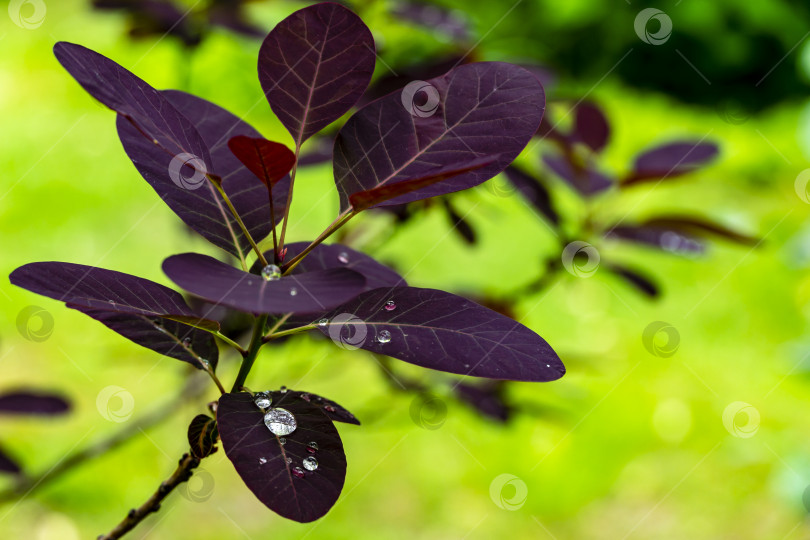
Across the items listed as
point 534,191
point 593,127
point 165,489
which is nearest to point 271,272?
point 165,489

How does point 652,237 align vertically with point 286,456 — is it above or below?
above

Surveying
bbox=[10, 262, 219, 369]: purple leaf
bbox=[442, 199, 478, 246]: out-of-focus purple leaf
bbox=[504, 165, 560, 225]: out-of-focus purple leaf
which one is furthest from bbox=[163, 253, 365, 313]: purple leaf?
bbox=[504, 165, 560, 225]: out-of-focus purple leaf

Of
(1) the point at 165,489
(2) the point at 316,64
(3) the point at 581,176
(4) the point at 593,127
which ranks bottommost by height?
(1) the point at 165,489

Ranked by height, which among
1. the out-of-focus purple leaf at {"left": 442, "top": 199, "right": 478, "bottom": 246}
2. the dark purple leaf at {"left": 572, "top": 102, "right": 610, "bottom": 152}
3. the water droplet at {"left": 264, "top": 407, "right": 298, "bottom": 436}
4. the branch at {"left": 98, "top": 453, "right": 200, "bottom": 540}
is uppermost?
the dark purple leaf at {"left": 572, "top": 102, "right": 610, "bottom": 152}

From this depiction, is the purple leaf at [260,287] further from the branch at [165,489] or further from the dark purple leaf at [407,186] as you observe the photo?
the branch at [165,489]

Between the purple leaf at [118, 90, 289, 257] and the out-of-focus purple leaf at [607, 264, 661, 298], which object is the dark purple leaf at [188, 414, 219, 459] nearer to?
the purple leaf at [118, 90, 289, 257]

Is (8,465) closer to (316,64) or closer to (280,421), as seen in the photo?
(280,421)

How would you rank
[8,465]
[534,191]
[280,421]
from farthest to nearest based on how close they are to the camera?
[534,191]
[8,465]
[280,421]
